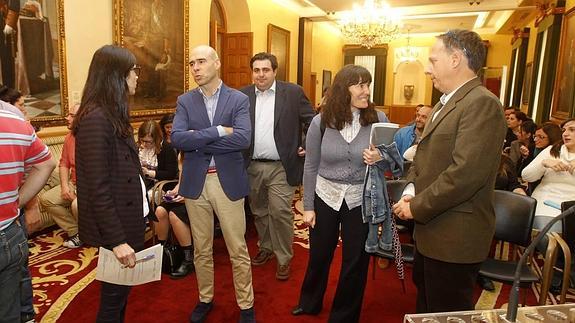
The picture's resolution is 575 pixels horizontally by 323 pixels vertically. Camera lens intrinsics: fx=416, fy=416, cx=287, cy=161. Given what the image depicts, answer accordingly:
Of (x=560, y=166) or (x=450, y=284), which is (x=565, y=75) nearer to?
(x=560, y=166)

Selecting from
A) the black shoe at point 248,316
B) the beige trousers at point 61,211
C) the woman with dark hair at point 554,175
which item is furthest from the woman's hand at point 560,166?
the beige trousers at point 61,211

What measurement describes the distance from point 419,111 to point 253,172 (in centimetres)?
210

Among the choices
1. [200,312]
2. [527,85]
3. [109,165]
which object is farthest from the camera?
[527,85]

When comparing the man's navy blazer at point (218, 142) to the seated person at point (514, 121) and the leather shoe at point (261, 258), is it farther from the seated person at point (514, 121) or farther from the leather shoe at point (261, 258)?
the seated person at point (514, 121)

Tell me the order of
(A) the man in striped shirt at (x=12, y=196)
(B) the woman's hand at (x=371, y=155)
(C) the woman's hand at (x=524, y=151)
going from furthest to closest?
(C) the woman's hand at (x=524, y=151) → (B) the woman's hand at (x=371, y=155) → (A) the man in striped shirt at (x=12, y=196)

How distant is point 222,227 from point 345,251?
778 mm

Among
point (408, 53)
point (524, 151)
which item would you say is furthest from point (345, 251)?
point (408, 53)

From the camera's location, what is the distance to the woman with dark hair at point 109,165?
1.77 m

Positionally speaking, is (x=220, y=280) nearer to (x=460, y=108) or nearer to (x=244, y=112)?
(x=244, y=112)

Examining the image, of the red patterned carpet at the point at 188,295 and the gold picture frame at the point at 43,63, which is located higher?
the gold picture frame at the point at 43,63

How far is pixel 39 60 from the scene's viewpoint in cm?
441

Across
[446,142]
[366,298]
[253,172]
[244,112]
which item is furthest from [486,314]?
[253,172]

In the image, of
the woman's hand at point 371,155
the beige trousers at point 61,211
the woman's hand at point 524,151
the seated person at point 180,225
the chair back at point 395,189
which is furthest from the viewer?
the woman's hand at point 524,151

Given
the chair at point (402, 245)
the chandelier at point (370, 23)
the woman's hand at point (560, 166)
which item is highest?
the chandelier at point (370, 23)
